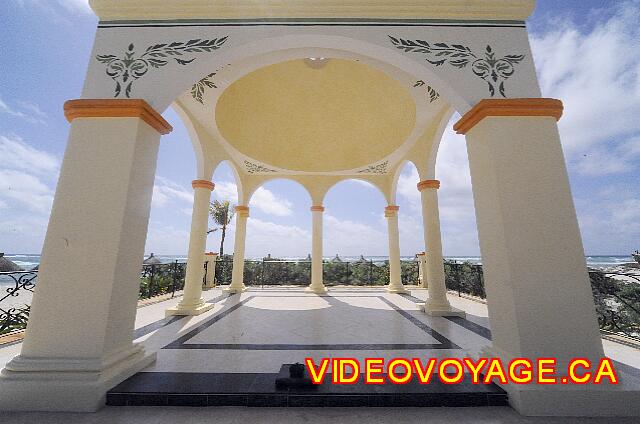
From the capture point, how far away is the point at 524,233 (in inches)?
102

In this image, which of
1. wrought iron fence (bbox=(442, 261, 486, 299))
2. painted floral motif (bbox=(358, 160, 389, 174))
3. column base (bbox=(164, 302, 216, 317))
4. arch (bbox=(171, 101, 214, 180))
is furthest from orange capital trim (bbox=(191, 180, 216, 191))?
wrought iron fence (bbox=(442, 261, 486, 299))

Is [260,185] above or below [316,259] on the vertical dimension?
above

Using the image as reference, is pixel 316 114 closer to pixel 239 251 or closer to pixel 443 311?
pixel 239 251

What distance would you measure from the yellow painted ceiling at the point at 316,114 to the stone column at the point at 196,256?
173cm

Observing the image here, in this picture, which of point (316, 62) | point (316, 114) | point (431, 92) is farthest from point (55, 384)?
point (316, 114)

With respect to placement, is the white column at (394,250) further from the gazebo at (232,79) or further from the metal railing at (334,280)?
the gazebo at (232,79)

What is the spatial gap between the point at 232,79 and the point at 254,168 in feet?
15.1

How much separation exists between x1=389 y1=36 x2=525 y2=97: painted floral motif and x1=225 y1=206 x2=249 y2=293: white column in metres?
7.60

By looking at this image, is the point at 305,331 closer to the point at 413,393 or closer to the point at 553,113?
the point at 413,393

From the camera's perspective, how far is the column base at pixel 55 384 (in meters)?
2.19

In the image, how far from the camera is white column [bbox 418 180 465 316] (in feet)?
18.2

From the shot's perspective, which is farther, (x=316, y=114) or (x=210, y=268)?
(x=210, y=268)

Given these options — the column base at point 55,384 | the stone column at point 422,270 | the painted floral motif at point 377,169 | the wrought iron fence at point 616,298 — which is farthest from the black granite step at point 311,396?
the stone column at point 422,270

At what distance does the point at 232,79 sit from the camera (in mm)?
4457
